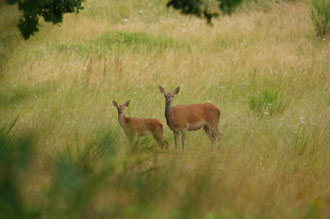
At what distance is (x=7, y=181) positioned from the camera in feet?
13.2

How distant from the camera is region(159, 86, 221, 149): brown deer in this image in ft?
23.4

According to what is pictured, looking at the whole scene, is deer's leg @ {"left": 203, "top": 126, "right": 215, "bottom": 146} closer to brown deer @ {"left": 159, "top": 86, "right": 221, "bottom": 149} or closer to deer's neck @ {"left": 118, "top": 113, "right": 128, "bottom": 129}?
brown deer @ {"left": 159, "top": 86, "right": 221, "bottom": 149}

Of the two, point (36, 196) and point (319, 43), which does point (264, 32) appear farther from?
point (36, 196)

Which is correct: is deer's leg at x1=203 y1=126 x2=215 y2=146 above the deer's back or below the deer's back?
below

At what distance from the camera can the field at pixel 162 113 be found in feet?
14.9

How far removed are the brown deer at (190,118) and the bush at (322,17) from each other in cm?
856

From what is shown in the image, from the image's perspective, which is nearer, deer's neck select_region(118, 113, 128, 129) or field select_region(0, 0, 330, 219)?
field select_region(0, 0, 330, 219)

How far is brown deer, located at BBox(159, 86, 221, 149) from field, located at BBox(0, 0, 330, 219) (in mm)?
169

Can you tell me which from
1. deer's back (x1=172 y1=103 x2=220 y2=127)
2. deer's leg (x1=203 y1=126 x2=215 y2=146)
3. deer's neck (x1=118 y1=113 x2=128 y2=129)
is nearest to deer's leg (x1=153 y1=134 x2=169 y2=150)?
deer's back (x1=172 y1=103 x2=220 y2=127)

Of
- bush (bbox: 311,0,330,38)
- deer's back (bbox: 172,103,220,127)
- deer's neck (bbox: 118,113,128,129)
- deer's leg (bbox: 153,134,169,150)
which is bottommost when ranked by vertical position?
bush (bbox: 311,0,330,38)

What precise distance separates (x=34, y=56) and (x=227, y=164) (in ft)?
24.4

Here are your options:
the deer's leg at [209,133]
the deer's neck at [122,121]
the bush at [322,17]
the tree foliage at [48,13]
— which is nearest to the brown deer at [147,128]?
the deer's neck at [122,121]

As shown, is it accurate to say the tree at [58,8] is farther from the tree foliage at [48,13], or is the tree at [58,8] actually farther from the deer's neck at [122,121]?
the deer's neck at [122,121]

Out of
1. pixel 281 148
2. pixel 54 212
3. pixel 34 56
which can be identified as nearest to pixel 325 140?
pixel 281 148
